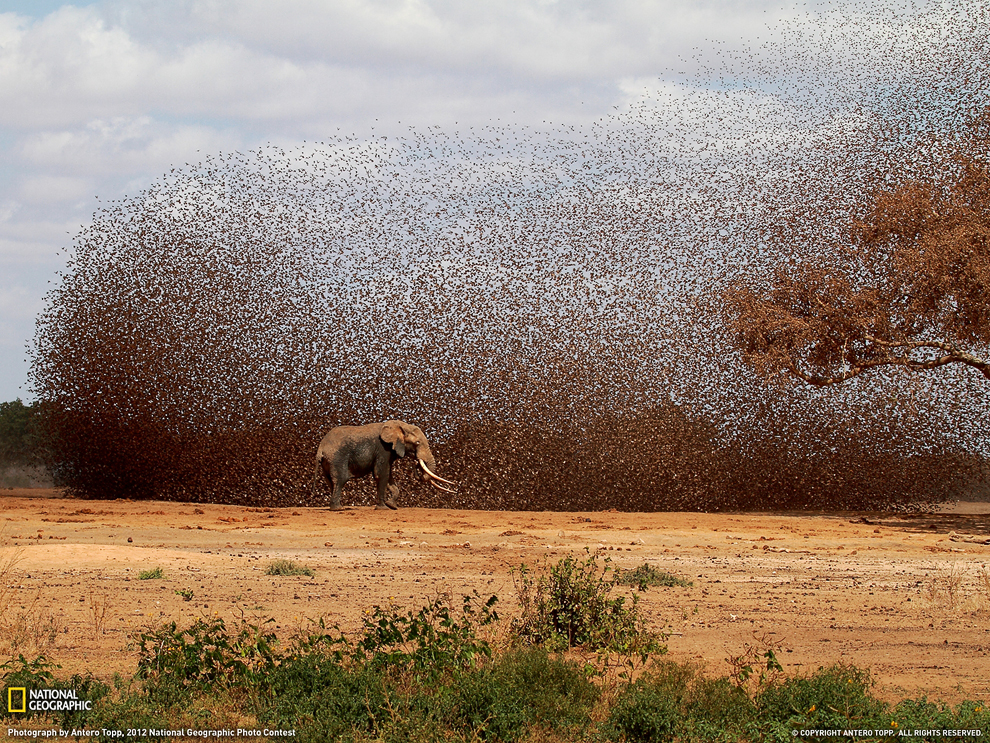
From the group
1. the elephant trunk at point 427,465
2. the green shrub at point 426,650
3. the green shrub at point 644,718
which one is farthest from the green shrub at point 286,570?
the elephant trunk at point 427,465

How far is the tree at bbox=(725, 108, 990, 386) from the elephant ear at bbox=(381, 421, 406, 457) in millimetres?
7052

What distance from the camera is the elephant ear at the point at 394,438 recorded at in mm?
19703

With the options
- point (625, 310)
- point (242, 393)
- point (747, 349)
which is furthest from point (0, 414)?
point (747, 349)

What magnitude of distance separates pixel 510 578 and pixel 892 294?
12.2m

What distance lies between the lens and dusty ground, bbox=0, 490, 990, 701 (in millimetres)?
6934

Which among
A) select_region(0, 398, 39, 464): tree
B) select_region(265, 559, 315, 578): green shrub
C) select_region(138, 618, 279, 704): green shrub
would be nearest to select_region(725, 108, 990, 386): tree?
select_region(265, 559, 315, 578): green shrub

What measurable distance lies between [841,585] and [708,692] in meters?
5.26

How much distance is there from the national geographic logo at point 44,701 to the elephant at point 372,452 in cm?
1454

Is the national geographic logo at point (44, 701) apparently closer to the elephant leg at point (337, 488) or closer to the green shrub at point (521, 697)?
the green shrub at point (521, 697)

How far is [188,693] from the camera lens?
5336 mm

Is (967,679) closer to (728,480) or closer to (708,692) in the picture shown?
(708,692)

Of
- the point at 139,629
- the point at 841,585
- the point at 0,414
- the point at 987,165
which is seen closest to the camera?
the point at 139,629

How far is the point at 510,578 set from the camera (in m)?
10.0

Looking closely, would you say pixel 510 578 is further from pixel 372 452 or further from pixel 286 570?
pixel 372 452
